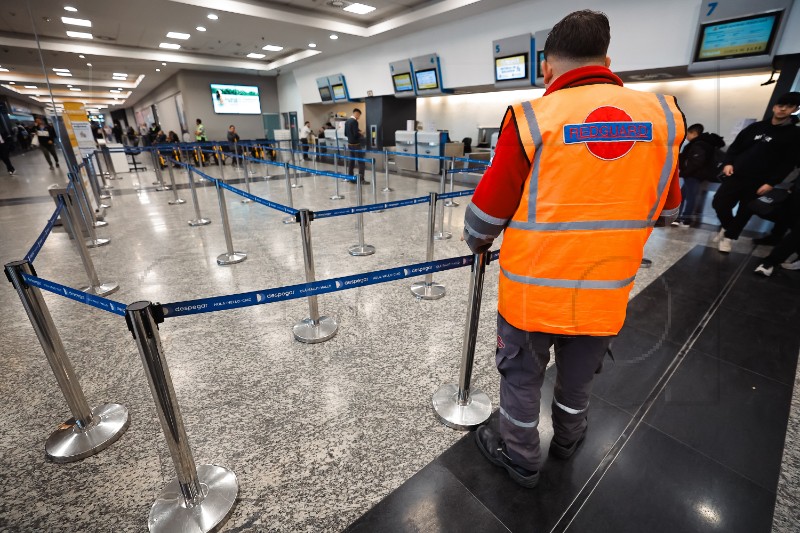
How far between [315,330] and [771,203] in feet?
18.2

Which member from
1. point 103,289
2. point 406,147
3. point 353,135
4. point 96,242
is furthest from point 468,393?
point 406,147

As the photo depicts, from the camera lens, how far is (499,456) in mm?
1753

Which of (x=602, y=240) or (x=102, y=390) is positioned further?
(x=102, y=390)

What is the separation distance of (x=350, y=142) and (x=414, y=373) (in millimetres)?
8547

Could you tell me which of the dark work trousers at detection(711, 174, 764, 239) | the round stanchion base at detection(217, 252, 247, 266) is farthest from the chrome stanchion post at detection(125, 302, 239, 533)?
the dark work trousers at detection(711, 174, 764, 239)

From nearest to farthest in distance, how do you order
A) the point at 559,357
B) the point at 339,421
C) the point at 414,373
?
the point at 559,357, the point at 339,421, the point at 414,373

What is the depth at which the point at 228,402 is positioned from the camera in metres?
2.21

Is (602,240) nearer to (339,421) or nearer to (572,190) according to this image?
(572,190)

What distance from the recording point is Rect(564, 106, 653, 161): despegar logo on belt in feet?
3.45

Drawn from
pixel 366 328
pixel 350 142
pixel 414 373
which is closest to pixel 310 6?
pixel 350 142

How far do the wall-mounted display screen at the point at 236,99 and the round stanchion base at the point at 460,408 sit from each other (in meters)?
20.2

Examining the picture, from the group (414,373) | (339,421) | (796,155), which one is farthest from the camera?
(796,155)

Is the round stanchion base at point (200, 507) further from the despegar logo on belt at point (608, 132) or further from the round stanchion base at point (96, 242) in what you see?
the round stanchion base at point (96, 242)

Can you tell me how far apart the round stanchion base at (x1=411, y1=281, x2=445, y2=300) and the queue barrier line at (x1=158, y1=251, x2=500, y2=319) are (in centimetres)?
165
